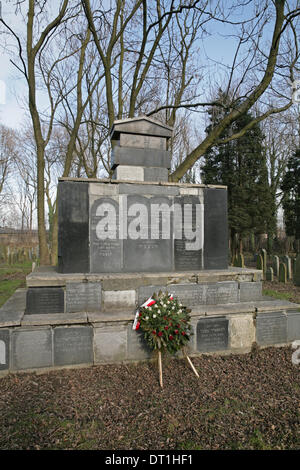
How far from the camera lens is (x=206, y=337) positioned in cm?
462

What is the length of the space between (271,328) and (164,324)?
204 centimetres

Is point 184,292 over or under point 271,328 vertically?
over

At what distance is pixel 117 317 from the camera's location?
14.0 ft

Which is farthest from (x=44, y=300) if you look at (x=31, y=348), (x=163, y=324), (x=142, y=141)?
→ (x=142, y=141)

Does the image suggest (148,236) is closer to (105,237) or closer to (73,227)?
(105,237)

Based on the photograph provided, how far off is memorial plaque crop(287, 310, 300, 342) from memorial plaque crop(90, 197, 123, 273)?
2.91 metres

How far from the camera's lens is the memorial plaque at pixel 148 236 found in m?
5.21

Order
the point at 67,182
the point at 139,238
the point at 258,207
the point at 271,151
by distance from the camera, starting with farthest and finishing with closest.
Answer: the point at 271,151 < the point at 258,207 < the point at 139,238 < the point at 67,182

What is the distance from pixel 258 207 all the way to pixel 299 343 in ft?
50.9

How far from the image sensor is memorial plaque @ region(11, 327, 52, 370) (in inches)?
156

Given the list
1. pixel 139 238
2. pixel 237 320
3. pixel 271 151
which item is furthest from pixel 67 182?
pixel 271 151

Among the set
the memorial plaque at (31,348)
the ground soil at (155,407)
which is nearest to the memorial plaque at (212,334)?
the ground soil at (155,407)

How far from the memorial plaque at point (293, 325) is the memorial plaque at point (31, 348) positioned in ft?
12.3

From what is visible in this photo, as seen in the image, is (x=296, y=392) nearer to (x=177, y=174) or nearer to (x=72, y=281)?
(x=72, y=281)
